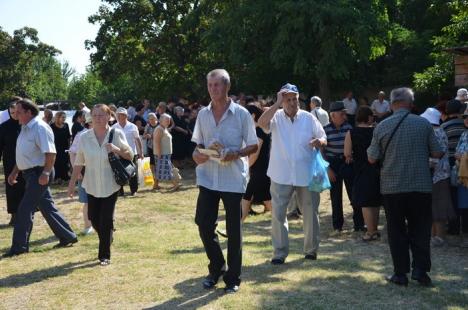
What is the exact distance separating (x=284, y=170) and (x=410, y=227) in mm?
1391

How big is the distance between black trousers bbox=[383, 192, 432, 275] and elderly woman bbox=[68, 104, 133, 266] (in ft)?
9.51

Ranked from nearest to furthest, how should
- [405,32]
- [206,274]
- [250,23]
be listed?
1. [206,274]
2. [250,23]
3. [405,32]

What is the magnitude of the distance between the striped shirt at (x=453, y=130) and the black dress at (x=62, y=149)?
30.4ft

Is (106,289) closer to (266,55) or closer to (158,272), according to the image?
(158,272)

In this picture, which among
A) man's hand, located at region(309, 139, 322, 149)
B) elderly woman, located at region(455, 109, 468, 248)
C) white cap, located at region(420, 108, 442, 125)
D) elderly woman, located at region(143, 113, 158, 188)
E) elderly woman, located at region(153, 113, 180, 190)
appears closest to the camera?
man's hand, located at region(309, 139, 322, 149)

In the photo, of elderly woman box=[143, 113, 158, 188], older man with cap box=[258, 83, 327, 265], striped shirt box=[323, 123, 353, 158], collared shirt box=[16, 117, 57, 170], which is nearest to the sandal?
striped shirt box=[323, 123, 353, 158]

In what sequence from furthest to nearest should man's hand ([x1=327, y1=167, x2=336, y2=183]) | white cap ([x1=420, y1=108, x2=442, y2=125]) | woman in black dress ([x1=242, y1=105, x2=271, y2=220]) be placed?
woman in black dress ([x1=242, y1=105, x2=271, y2=220]) → man's hand ([x1=327, y1=167, x2=336, y2=183]) → white cap ([x1=420, y1=108, x2=442, y2=125])

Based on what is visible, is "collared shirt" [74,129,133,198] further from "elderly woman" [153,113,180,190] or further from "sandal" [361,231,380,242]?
"elderly woman" [153,113,180,190]

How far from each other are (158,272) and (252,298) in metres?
1.41

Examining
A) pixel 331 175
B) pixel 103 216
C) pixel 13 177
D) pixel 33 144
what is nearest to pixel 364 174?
pixel 331 175

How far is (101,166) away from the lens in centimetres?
651

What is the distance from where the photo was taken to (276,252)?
6.45 metres

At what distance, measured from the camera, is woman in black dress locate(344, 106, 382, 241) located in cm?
743

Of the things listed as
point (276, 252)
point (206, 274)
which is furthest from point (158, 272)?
point (276, 252)
